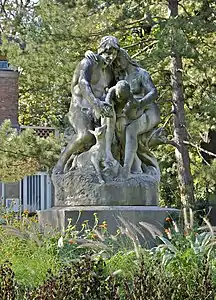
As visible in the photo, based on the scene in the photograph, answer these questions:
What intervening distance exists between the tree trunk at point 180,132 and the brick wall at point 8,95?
12217mm

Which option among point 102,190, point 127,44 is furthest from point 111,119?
point 127,44

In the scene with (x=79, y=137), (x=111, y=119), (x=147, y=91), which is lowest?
(x=79, y=137)

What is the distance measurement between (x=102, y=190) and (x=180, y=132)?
927 centimetres

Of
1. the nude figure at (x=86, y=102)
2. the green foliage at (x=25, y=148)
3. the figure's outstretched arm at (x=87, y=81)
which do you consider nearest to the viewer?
the figure's outstretched arm at (x=87, y=81)

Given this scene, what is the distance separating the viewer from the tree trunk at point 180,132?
703 inches

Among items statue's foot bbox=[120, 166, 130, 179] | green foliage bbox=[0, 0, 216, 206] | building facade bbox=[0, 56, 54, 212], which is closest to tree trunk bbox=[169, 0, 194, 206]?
green foliage bbox=[0, 0, 216, 206]

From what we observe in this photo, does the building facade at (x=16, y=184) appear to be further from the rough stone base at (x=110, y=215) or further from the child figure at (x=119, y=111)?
the rough stone base at (x=110, y=215)

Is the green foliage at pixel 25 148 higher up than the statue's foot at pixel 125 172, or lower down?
higher up

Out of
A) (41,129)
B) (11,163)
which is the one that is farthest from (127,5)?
(41,129)

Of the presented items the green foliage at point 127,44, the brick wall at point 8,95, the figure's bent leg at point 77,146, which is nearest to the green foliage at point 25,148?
the green foliage at point 127,44

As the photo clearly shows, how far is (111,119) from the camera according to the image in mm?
9406

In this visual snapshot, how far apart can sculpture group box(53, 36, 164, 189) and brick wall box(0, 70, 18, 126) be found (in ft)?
65.9

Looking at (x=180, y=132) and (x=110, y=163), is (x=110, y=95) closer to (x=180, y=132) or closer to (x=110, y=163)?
(x=110, y=163)

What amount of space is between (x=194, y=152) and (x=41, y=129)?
6.36 metres
